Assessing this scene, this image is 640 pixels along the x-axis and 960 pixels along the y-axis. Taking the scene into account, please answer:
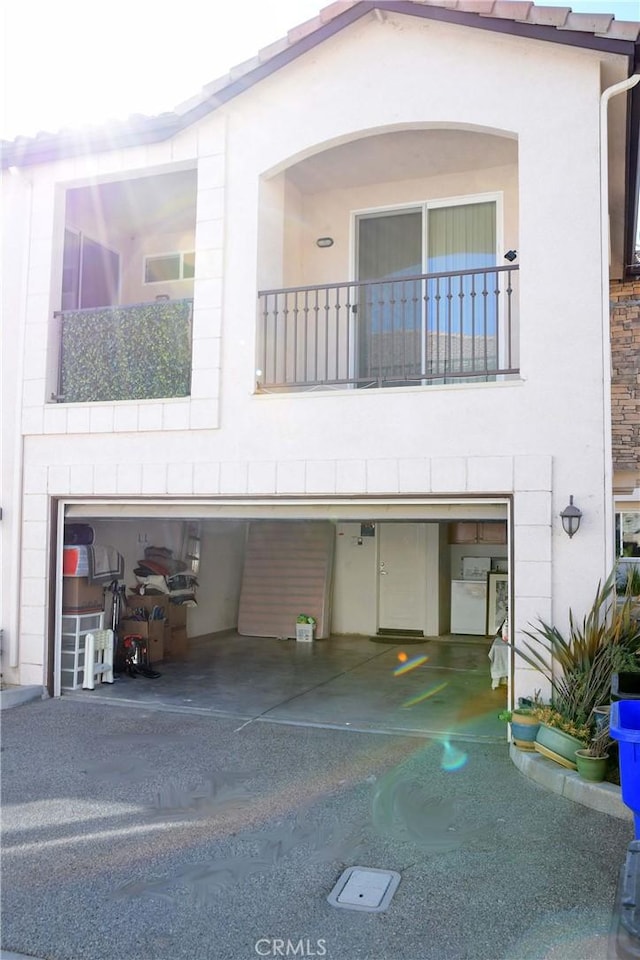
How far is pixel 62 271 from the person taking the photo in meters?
8.75

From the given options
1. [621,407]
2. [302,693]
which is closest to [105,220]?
[302,693]

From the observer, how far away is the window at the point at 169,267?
1028 centimetres

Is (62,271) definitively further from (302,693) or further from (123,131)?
(302,693)

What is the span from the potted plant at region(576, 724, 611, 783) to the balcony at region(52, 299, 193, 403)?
16.7 feet

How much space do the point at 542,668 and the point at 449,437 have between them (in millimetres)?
2139

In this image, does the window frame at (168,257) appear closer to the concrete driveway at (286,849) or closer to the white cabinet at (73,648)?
the white cabinet at (73,648)

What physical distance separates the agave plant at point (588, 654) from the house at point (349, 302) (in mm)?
195

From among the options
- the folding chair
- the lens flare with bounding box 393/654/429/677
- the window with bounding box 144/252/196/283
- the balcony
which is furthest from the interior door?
the folding chair

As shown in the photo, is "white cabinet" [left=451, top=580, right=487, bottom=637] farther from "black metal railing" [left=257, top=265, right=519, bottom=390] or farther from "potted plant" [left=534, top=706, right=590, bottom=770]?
"potted plant" [left=534, top=706, right=590, bottom=770]

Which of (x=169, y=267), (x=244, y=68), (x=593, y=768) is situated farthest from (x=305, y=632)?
(x=244, y=68)

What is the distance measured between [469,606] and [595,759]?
299 inches

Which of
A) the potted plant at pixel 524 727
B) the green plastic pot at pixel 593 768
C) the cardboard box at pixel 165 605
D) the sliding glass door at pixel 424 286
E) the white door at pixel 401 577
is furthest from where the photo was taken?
the white door at pixel 401 577

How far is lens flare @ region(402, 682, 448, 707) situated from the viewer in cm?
805

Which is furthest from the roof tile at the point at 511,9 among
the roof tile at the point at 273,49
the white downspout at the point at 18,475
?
the white downspout at the point at 18,475
